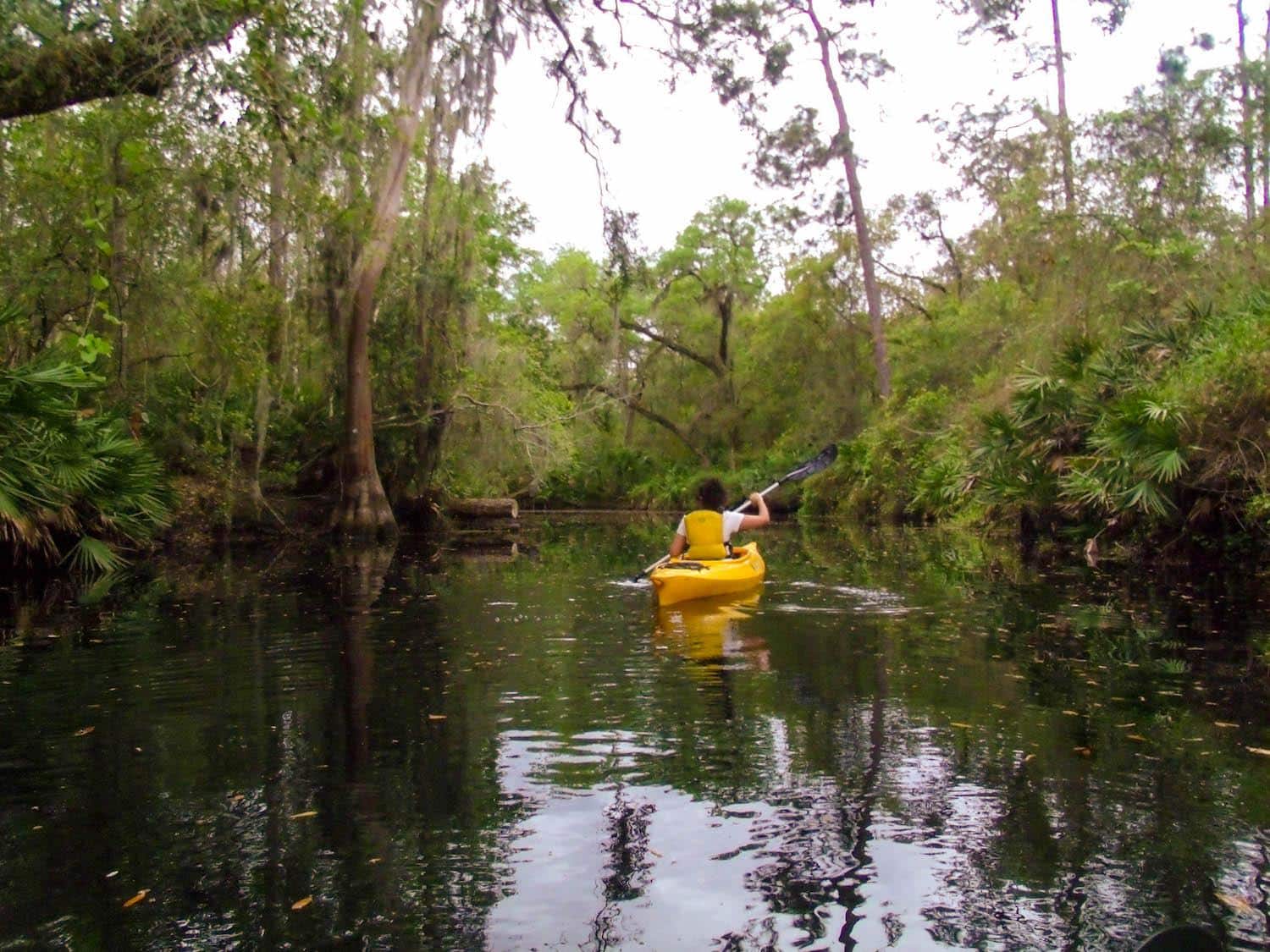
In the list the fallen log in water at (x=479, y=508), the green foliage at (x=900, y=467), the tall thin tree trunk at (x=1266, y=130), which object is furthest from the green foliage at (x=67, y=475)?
the tall thin tree trunk at (x=1266, y=130)

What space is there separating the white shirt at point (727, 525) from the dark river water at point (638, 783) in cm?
233

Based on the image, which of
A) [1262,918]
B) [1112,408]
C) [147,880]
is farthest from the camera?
[1112,408]

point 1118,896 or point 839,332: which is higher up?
point 839,332

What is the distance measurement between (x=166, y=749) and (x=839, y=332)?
125 feet

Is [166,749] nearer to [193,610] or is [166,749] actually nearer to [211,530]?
[193,610]

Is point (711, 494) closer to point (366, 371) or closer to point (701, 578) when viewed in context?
point (701, 578)

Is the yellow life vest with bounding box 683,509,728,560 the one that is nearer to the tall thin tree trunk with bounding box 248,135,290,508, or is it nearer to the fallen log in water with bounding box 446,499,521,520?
the tall thin tree trunk with bounding box 248,135,290,508

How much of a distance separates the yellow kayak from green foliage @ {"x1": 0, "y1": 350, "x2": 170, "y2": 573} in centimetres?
612

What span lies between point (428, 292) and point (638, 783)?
70.6 feet

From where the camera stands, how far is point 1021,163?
29484 mm

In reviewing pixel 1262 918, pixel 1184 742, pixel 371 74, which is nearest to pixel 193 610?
pixel 371 74

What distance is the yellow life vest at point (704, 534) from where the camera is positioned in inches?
480

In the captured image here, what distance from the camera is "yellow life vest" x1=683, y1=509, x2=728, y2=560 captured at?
480 inches

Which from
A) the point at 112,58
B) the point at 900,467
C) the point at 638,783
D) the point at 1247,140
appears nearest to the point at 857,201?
the point at 900,467
